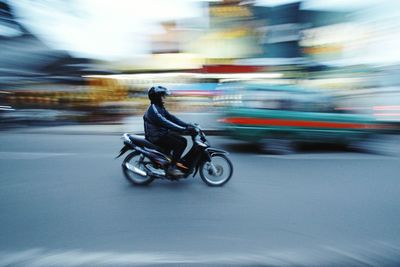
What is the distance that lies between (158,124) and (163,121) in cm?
14

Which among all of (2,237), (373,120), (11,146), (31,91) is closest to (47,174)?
(2,237)

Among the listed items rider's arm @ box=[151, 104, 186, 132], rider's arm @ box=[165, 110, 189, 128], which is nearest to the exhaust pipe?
rider's arm @ box=[151, 104, 186, 132]

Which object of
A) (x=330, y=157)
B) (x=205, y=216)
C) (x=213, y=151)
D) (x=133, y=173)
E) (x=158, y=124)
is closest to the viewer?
(x=205, y=216)

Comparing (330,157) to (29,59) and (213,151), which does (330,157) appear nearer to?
(213,151)

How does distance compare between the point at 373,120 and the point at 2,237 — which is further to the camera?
the point at 373,120

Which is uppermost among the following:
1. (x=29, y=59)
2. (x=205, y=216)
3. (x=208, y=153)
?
(x=29, y=59)

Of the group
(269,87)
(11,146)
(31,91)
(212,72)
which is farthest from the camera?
(212,72)

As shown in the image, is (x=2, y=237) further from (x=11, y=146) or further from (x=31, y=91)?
(x=31, y=91)

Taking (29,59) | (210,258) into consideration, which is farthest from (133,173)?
(29,59)

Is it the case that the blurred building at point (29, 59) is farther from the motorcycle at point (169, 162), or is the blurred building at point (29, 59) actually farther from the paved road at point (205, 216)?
the motorcycle at point (169, 162)

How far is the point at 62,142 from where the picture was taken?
8867mm

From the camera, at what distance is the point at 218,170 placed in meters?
5.36

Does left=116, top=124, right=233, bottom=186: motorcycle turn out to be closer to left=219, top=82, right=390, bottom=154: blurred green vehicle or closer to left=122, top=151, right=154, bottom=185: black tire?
left=122, top=151, right=154, bottom=185: black tire

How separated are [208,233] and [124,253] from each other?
2.99 feet
